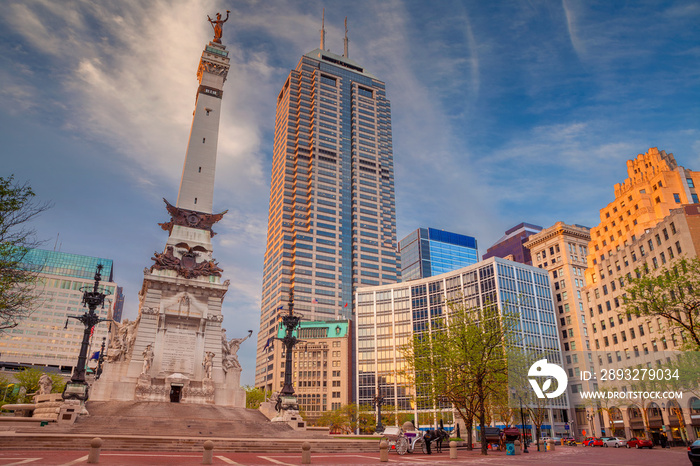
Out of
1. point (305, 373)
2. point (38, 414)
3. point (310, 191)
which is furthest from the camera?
point (310, 191)

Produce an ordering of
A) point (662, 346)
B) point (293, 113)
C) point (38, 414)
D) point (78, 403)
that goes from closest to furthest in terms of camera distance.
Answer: point (78, 403) < point (38, 414) < point (662, 346) < point (293, 113)

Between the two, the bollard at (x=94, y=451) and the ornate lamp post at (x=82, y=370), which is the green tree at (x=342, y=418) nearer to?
the ornate lamp post at (x=82, y=370)

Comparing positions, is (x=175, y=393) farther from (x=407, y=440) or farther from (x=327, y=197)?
(x=327, y=197)

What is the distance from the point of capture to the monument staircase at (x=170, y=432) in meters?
23.7

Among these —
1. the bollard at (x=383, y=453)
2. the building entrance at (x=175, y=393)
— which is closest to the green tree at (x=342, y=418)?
the building entrance at (x=175, y=393)

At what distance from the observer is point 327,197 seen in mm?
153000

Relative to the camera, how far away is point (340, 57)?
182m

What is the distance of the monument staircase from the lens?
23.7 meters

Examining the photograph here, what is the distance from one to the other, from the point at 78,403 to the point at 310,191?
122 metres

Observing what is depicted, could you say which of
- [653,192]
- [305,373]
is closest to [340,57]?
[305,373]

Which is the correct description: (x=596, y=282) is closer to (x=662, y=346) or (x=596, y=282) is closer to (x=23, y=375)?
(x=662, y=346)

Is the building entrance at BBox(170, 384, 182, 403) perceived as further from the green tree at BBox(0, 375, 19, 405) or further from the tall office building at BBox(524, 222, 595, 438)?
the tall office building at BBox(524, 222, 595, 438)

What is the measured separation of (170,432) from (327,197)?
411 feet

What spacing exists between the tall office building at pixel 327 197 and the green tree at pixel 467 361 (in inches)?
3721
